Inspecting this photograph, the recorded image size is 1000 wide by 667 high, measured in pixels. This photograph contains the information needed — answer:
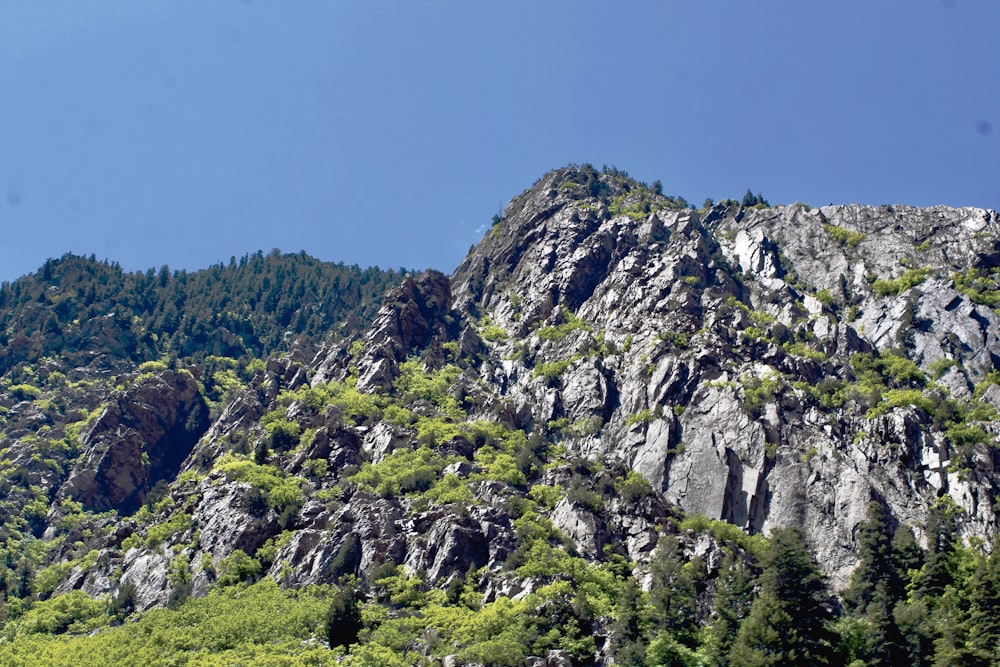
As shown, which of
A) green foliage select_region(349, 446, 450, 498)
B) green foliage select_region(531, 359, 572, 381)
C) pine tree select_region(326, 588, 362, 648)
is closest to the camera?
pine tree select_region(326, 588, 362, 648)

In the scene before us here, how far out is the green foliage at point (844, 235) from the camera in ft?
440

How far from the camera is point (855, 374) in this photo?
10731 cm

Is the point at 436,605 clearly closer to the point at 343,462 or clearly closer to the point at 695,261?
the point at 343,462

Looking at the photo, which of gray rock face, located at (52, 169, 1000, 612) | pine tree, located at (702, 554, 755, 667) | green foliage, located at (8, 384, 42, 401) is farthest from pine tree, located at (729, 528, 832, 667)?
green foliage, located at (8, 384, 42, 401)

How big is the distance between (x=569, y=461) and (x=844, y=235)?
209 feet

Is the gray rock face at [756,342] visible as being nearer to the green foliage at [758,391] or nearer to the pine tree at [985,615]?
the green foliage at [758,391]

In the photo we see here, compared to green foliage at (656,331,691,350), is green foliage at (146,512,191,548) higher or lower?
lower

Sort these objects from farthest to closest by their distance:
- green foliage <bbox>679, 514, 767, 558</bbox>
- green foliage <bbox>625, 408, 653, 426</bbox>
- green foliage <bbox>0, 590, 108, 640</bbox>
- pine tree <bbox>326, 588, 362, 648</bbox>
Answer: green foliage <bbox>625, 408, 653, 426</bbox> → green foliage <bbox>679, 514, 767, 558</bbox> → green foliage <bbox>0, 590, 108, 640</bbox> → pine tree <bbox>326, 588, 362, 648</bbox>

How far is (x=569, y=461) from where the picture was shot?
334ft

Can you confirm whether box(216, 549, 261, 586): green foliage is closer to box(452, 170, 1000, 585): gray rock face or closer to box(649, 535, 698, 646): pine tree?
box(649, 535, 698, 646): pine tree

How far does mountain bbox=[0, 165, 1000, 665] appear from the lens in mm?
71000

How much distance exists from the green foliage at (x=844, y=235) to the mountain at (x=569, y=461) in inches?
32.8

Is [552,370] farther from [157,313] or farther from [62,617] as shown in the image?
[157,313]

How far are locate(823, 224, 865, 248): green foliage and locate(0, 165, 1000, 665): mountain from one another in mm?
832
